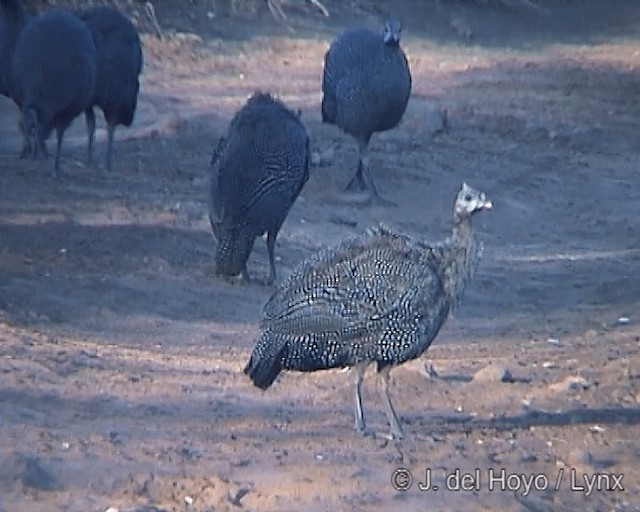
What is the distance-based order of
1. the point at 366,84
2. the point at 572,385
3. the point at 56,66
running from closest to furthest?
the point at 572,385 < the point at 56,66 < the point at 366,84

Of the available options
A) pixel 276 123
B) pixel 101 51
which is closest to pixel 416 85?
pixel 101 51

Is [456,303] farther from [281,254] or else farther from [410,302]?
[281,254]

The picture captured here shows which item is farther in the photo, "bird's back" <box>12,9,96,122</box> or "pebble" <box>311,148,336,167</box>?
"pebble" <box>311,148,336,167</box>

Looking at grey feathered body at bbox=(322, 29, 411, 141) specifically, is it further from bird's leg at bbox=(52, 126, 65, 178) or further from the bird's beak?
the bird's beak

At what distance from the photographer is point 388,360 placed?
613 cm

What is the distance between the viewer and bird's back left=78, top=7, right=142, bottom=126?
43.7ft

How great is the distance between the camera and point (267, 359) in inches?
247

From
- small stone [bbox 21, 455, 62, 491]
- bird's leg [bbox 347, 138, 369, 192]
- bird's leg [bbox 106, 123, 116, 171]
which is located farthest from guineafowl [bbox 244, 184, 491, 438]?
bird's leg [bbox 106, 123, 116, 171]

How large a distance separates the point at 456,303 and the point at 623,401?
1.24 m

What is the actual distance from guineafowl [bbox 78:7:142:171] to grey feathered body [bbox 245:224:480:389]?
7315 millimetres

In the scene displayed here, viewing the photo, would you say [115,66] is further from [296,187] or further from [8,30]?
[296,187]

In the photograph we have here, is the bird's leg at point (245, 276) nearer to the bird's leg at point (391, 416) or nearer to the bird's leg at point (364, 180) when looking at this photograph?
the bird's leg at point (364, 180)

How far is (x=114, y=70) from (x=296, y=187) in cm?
426

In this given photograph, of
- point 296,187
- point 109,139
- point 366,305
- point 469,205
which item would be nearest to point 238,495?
point 366,305
